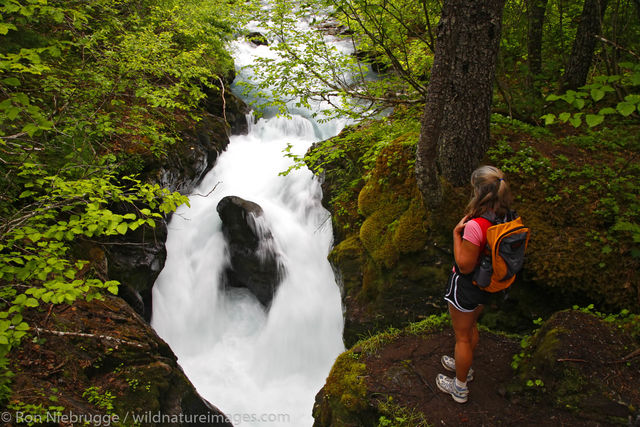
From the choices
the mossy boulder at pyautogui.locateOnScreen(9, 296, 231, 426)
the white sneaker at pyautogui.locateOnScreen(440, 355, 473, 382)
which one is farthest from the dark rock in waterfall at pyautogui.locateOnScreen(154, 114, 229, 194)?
the white sneaker at pyautogui.locateOnScreen(440, 355, 473, 382)

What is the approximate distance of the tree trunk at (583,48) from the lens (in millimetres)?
5309

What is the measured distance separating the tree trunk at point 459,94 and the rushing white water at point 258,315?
11.9 feet

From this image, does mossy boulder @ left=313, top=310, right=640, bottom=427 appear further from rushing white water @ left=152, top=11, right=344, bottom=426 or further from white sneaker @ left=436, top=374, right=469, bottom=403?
rushing white water @ left=152, top=11, right=344, bottom=426

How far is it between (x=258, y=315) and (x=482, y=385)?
16.2 feet

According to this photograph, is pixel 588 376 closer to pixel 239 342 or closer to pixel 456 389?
pixel 456 389

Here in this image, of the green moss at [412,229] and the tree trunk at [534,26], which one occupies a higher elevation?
the tree trunk at [534,26]

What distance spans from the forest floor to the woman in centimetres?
38

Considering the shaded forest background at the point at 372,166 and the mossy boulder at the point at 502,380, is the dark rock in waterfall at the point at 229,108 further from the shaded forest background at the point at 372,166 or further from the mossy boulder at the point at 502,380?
the mossy boulder at the point at 502,380

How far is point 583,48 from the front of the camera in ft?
18.0

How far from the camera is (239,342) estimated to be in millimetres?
6801

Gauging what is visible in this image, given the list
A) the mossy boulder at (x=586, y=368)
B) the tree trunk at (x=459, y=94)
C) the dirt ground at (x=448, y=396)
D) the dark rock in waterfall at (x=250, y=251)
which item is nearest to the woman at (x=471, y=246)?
the dirt ground at (x=448, y=396)

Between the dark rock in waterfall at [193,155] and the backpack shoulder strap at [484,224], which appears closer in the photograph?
the backpack shoulder strap at [484,224]

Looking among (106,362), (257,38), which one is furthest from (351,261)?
(257,38)

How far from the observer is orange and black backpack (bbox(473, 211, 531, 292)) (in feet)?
8.20
